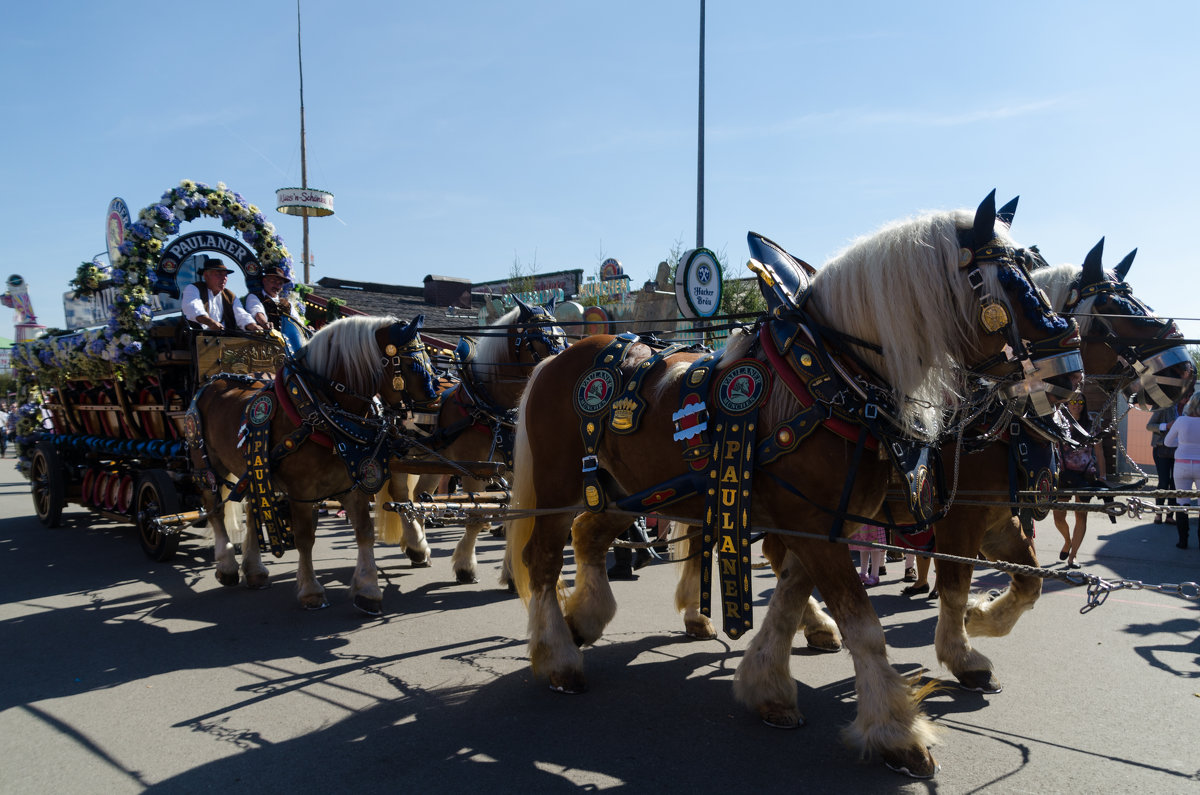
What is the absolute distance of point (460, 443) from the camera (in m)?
7.57

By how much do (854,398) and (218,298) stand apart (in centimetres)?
673

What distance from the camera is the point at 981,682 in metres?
4.30

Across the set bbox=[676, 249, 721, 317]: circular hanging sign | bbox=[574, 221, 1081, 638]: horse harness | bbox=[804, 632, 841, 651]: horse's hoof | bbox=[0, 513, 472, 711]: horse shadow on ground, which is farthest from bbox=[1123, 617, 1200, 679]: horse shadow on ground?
bbox=[676, 249, 721, 317]: circular hanging sign

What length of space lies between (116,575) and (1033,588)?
758cm

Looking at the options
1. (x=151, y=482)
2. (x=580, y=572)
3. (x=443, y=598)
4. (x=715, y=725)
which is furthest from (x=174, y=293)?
(x=715, y=725)

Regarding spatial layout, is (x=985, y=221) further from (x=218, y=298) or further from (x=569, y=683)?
(x=218, y=298)

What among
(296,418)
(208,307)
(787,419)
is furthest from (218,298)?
(787,419)

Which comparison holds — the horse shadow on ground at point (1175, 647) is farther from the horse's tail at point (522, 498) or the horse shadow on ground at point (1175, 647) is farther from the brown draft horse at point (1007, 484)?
the horse's tail at point (522, 498)

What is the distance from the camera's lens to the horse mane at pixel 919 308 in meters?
3.20

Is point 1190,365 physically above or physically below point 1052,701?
above

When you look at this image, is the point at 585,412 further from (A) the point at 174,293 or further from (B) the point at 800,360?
(A) the point at 174,293

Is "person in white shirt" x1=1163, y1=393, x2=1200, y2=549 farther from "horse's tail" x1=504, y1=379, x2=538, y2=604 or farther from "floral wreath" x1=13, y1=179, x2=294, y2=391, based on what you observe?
"floral wreath" x1=13, y1=179, x2=294, y2=391

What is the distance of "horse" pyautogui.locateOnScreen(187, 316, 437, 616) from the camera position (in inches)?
235

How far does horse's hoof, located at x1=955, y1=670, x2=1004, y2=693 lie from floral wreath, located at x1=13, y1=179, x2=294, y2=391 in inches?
282
